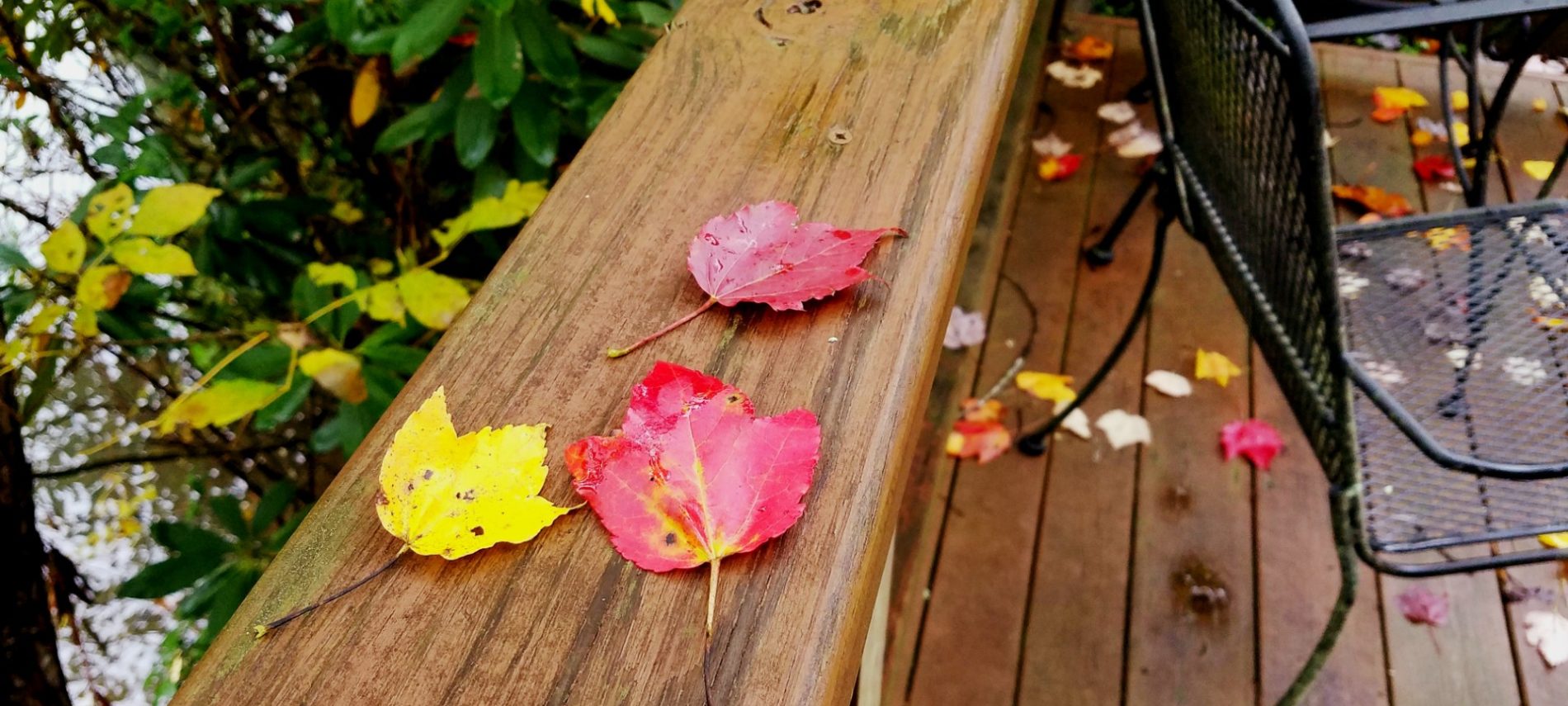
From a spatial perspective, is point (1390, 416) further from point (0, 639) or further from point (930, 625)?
point (0, 639)

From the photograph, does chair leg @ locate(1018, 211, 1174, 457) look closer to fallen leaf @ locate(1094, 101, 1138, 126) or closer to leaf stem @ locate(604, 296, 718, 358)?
fallen leaf @ locate(1094, 101, 1138, 126)

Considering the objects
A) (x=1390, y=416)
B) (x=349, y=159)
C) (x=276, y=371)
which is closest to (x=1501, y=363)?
A: (x=1390, y=416)

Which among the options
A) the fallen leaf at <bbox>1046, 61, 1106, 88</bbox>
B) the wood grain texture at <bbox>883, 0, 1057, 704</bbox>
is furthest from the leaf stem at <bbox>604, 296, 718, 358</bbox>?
the fallen leaf at <bbox>1046, 61, 1106, 88</bbox>

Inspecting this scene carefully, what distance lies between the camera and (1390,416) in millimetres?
1005

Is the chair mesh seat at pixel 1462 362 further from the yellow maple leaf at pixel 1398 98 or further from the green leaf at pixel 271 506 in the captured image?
the yellow maple leaf at pixel 1398 98

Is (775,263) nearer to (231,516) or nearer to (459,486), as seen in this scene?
(459,486)

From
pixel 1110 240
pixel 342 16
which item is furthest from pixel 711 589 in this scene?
pixel 1110 240

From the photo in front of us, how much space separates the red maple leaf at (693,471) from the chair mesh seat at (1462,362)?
0.88 metres

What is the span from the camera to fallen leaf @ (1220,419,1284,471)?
180 centimetres

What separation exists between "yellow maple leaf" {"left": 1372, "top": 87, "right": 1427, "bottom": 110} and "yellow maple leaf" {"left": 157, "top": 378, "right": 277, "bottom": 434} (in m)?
2.93

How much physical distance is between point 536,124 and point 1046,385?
1.21m

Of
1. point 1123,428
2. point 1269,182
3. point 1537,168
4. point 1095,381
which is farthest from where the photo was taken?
point 1537,168

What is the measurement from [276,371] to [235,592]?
28 centimetres

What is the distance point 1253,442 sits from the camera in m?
1.82
